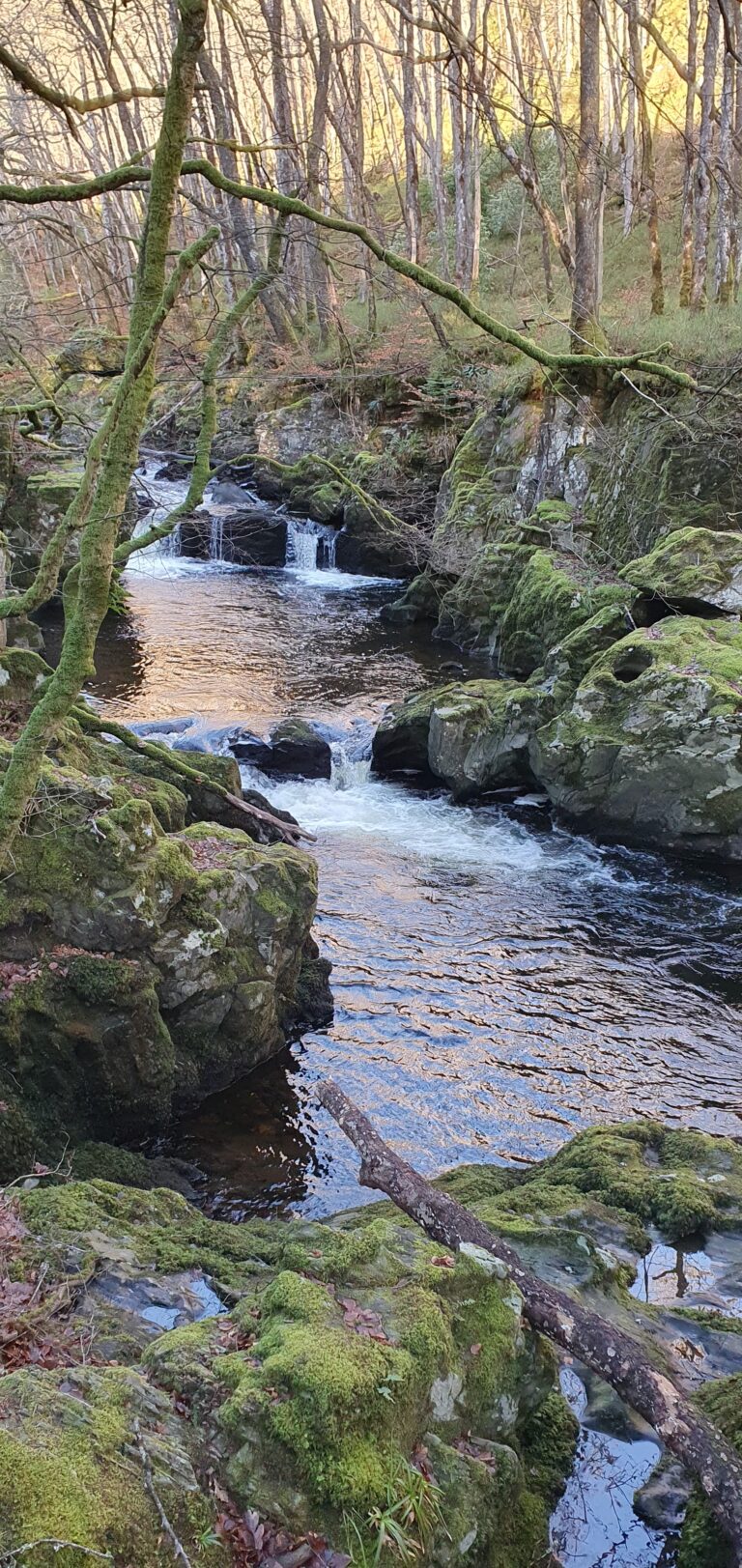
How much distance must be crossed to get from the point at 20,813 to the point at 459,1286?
3.24m

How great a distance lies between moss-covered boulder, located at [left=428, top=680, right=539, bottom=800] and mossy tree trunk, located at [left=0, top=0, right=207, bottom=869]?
331 inches

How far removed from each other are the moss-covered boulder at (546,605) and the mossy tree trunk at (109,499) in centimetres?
1059

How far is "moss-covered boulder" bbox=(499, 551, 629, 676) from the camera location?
15203 mm

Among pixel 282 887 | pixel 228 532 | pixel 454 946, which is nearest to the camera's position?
pixel 282 887

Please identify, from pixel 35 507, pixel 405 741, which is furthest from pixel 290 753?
pixel 35 507

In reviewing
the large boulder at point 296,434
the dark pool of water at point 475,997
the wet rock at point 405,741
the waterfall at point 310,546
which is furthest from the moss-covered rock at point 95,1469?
the large boulder at point 296,434

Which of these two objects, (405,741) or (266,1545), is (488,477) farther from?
(266,1545)

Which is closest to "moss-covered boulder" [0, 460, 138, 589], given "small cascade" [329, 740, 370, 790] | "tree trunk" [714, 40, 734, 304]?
"small cascade" [329, 740, 370, 790]

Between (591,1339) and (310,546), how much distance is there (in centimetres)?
2322

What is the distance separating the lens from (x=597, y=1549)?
3.60m

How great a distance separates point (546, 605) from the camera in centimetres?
1619

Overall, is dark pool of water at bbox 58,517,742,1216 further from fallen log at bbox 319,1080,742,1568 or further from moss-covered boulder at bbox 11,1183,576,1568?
moss-covered boulder at bbox 11,1183,576,1568

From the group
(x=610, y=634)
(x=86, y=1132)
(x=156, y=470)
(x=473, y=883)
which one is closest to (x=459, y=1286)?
(x=86, y=1132)

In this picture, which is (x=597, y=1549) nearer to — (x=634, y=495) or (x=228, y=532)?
(x=634, y=495)
